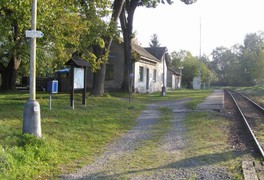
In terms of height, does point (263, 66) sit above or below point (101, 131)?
above

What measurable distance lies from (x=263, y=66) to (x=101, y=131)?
75364mm

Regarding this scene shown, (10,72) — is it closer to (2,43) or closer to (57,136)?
(2,43)

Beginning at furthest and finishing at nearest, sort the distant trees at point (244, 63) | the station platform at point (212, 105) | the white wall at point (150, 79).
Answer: the distant trees at point (244, 63)
the white wall at point (150, 79)
the station platform at point (212, 105)

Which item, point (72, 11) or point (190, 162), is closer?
point (190, 162)

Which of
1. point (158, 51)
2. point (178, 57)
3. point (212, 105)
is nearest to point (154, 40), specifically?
point (178, 57)

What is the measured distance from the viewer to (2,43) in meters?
16.3

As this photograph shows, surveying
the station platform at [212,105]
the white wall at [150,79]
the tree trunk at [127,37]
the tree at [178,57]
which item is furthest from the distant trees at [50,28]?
the tree at [178,57]

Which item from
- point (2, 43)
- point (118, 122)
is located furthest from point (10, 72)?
point (118, 122)

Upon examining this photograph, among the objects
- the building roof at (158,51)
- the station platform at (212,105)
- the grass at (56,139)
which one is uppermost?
the building roof at (158,51)

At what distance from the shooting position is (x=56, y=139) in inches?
355

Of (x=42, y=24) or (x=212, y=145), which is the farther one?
(x=42, y=24)

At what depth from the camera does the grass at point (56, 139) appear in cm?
640

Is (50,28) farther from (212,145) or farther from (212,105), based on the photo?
(212,105)

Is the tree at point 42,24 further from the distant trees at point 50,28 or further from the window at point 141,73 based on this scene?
the window at point 141,73
